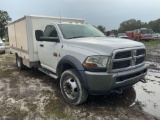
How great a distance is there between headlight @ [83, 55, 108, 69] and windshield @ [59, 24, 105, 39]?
56.4 inches

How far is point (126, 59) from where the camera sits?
13.6 ft

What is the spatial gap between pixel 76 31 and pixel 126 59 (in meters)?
1.98

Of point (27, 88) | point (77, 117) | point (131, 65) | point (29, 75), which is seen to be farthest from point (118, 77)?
point (29, 75)

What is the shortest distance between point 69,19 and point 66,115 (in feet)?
14.3

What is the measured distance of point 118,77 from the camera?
4.01m

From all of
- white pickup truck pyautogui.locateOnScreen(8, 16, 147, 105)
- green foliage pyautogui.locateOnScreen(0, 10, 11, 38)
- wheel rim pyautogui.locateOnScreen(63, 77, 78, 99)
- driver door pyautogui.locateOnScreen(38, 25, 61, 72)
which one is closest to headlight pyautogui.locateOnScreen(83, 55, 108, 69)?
white pickup truck pyautogui.locateOnScreen(8, 16, 147, 105)

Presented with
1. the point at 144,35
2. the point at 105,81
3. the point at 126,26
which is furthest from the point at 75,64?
the point at 126,26

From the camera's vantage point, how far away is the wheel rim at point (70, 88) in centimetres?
450

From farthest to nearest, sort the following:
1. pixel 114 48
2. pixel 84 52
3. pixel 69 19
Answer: pixel 69 19, pixel 84 52, pixel 114 48

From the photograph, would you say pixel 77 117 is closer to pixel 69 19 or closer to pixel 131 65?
pixel 131 65

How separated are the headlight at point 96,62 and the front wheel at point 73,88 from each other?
0.50 metres

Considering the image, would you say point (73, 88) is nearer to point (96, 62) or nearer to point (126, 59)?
point (96, 62)

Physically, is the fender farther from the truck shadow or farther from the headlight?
the truck shadow

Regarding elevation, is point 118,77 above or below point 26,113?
above
